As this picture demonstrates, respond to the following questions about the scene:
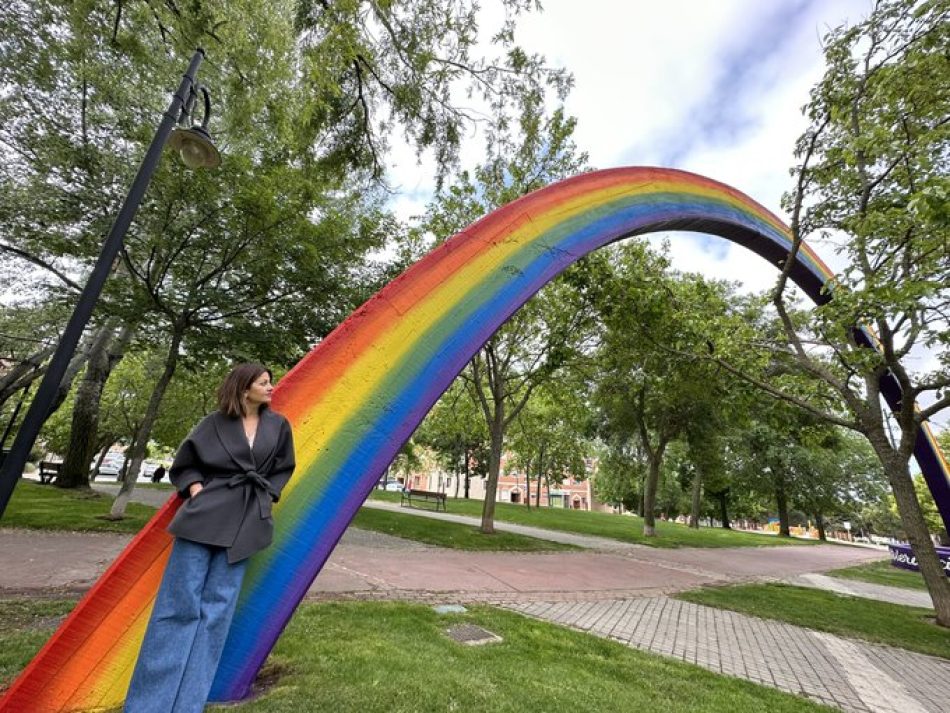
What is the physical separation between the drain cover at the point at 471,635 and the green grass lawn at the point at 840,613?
5.40m

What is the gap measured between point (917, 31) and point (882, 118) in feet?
4.17

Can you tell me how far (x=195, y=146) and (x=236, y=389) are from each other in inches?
146

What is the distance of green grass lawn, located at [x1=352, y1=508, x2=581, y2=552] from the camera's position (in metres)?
13.1

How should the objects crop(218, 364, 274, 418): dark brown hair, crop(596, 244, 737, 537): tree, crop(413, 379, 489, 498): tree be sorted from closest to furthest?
crop(218, 364, 274, 418): dark brown hair
crop(596, 244, 737, 537): tree
crop(413, 379, 489, 498): tree

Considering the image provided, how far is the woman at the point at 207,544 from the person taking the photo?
2578 millimetres

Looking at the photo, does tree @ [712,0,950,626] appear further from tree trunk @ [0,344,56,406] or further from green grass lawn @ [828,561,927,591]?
tree trunk @ [0,344,56,406]

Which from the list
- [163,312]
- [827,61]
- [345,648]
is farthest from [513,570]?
[827,61]

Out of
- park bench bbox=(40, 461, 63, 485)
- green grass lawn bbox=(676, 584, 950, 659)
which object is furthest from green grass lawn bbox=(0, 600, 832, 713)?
park bench bbox=(40, 461, 63, 485)

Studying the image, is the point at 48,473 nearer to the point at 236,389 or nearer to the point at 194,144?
the point at 194,144

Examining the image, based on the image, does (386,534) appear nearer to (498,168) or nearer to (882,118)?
(498,168)

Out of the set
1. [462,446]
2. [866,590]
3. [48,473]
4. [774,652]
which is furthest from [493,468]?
[462,446]

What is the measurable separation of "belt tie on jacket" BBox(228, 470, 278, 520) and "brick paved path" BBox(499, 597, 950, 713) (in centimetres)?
479

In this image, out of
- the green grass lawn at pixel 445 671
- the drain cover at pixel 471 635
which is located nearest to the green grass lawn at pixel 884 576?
the green grass lawn at pixel 445 671

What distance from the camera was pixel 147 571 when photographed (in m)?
3.12
